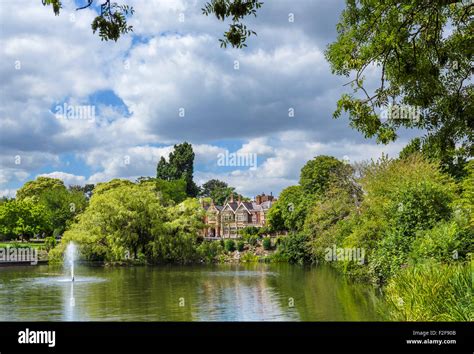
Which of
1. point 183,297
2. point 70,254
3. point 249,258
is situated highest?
point 70,254

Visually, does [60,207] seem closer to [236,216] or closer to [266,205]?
[236,216]

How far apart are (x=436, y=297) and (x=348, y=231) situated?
1995 centimetres

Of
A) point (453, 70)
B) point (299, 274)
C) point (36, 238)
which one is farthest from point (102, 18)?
point (36, 238)

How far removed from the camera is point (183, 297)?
2273 cm

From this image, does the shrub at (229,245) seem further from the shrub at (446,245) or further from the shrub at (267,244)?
the shrub at (446,245)

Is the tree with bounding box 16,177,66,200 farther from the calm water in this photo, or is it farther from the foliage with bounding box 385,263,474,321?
the foliage with bounding box 385,263,474,321

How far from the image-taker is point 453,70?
1175 centimetres

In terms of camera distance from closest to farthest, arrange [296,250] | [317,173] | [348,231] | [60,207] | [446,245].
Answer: [446,245]
[348,231]
[296,250]
[317,173]
[60,207]

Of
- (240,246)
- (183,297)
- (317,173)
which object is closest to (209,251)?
(240,246)

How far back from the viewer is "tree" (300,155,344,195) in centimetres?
4828

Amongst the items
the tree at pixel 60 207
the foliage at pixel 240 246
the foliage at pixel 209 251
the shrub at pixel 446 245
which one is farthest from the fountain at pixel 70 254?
the shrub at pixel 446 245

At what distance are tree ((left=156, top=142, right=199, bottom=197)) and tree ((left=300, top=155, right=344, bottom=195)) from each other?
30.1 m

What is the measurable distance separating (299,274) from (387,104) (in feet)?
81.3

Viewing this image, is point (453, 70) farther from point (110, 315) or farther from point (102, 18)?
point (110, 315)
